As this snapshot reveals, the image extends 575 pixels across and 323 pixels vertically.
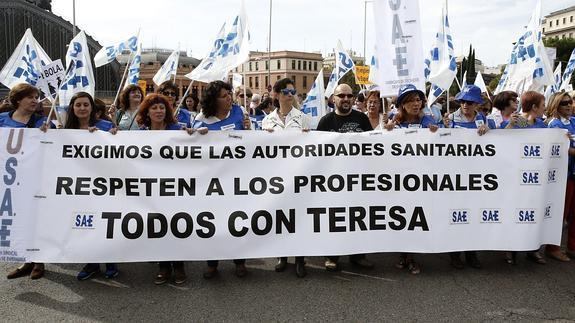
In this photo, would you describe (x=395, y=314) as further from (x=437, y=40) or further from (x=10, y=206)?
(x=437, y=40)

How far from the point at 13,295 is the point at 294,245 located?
257 cm

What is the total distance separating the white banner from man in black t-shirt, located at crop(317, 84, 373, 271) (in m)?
0.32

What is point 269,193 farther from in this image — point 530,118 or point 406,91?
point 530,118

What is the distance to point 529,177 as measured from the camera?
4.84 m

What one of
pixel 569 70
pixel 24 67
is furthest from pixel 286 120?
pixel 569 70

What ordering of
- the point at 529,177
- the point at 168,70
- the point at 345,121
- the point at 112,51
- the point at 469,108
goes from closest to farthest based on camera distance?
the point at 529,177 → the point at 345,121 → the point at 469,108 → the point at 112,51 → the point at 168,70

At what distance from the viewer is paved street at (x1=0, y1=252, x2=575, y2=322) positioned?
12.7 feet

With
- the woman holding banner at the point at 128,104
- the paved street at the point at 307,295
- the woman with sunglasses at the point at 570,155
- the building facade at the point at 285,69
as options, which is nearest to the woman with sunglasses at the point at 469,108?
the woman with sunglasses at the point at 570,155

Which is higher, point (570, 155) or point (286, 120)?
point (286, 120)

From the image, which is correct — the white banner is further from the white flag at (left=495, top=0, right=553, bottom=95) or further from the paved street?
the white flag at (left=495, top=0, right=553, bottom=95)

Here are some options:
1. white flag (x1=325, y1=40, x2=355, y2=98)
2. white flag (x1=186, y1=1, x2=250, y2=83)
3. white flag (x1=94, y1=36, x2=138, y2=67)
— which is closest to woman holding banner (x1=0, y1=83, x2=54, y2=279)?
white flag (x1=186, y1=1, x2=250, y2=83)

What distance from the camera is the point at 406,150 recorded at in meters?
4.77

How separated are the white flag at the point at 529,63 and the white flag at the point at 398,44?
255 centimetres

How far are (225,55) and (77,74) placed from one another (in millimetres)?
2046
